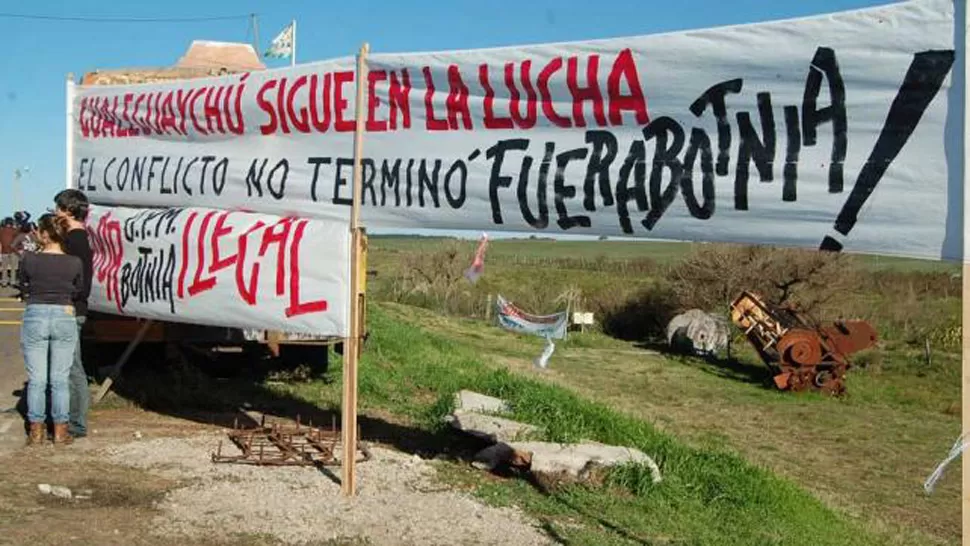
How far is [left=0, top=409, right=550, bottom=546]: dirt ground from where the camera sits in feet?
17.3

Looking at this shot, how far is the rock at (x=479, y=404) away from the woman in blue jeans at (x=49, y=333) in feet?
10.1

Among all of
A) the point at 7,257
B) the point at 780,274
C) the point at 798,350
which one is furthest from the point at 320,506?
the point at 780,274

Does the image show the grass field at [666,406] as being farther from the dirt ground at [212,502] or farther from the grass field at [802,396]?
the dirt ground at [212,502]

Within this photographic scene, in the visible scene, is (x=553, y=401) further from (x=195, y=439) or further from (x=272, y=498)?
(x=272, y=498)

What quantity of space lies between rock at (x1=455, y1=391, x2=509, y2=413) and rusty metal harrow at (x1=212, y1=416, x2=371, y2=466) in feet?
4.53

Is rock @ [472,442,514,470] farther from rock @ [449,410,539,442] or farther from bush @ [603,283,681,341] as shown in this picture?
bush @ [603,283,681,341]

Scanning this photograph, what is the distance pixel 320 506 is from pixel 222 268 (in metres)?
1.89

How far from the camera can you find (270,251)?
665cm

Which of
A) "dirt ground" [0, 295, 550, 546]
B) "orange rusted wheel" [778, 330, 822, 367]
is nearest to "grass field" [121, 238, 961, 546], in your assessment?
"dirt ground" [0, 295, 550, 546]

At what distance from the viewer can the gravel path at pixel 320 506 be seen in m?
5.39

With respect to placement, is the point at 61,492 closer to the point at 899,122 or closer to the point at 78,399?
the point at 78,399

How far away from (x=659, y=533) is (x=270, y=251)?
2805mm

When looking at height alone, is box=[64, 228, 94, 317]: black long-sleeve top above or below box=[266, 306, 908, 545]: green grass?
above

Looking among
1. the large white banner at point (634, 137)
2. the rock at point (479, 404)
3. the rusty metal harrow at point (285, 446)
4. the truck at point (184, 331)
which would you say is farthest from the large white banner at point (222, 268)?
the rock at point (479, 404)
